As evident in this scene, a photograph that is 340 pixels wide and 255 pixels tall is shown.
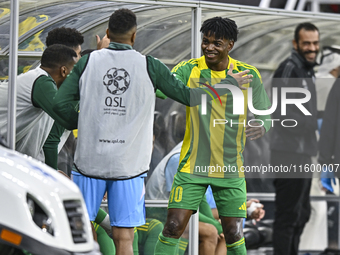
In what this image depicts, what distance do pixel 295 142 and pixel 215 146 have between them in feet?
5.22

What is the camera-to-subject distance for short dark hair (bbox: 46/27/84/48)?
505cm

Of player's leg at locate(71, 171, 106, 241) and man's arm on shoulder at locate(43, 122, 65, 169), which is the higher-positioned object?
man's arm on shoulder at locate(43, 122, 65, 169)

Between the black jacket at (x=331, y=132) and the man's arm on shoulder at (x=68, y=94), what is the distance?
109 inches

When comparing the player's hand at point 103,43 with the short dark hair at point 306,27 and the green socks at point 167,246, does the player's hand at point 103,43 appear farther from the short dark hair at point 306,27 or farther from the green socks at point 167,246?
the short dark hair at point 306,27

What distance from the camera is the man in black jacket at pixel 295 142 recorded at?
6016 millimetres

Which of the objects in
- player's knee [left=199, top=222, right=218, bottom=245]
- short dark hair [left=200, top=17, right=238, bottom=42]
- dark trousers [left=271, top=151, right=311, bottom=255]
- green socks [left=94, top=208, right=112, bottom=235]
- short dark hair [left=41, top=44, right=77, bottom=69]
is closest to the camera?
short dark hair [left=200, top=17, right=238, bottom=42]

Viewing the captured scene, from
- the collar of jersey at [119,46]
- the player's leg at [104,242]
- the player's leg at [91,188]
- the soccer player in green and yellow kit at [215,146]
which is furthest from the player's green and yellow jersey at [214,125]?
the player's leg at [104,242]

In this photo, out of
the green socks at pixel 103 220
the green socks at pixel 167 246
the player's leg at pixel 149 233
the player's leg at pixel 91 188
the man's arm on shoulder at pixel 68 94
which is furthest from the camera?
the player's leg at pixel 149 233

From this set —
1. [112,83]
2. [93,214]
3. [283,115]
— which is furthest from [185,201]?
[283,115]

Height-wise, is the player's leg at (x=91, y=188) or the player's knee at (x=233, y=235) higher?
the player's leg at (x=91, y=188)

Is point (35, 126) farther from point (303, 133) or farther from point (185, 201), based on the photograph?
point (303, 133)

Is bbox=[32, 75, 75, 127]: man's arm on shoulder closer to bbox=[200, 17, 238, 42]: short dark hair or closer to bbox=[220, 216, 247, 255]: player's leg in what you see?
bbox=[200, 17, 238, 42]: short dark hair

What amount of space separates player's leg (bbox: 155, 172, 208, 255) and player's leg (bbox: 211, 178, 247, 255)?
0.16 meters

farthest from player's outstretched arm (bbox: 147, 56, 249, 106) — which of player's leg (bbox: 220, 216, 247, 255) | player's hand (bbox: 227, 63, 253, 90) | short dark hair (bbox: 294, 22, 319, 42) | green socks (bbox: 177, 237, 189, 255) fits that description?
short dark hair (bbox: 294, 22, 319, 42)
